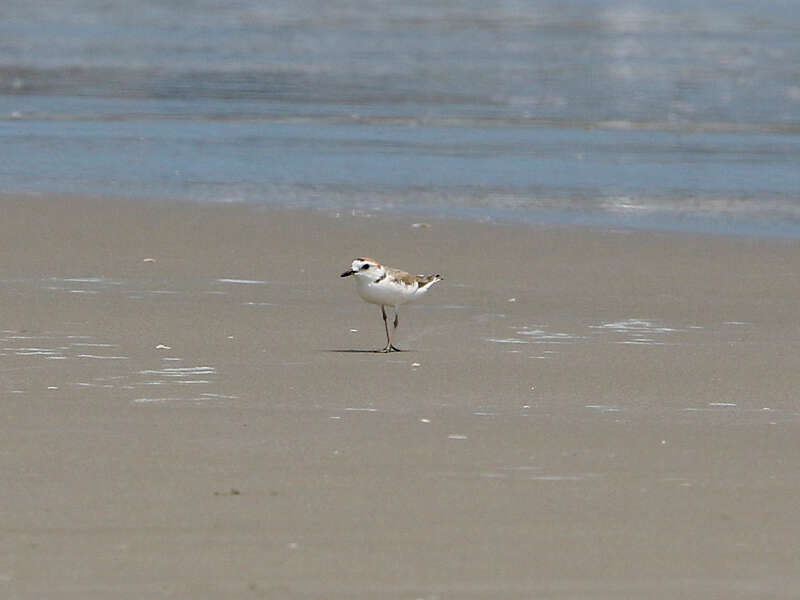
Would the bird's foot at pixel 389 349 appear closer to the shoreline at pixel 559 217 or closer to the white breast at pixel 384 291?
the white breast at pixel 384 291

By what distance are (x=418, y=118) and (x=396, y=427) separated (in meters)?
15.8

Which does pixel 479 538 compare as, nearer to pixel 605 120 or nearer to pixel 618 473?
pixel 618 473

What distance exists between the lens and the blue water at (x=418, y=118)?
15.2 m

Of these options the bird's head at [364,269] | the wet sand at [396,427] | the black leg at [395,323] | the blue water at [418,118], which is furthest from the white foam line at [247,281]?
the blue water at [418,118]

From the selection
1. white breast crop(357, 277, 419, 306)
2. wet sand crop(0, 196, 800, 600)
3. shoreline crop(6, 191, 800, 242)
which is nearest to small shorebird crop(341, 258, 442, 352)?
white breast crop(357, 277, 419, 306)

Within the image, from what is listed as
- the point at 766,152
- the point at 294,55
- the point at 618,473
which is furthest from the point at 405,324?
the point at 294,55

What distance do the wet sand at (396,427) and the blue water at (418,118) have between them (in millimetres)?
3378

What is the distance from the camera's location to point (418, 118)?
867 inches

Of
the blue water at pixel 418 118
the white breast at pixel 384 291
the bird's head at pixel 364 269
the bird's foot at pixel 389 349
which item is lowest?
the blue water at pixel 418 118

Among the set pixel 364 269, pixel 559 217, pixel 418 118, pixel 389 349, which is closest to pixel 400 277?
pixel 364 269

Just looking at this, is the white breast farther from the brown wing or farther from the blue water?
the blue water

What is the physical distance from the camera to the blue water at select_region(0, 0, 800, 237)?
600 inches

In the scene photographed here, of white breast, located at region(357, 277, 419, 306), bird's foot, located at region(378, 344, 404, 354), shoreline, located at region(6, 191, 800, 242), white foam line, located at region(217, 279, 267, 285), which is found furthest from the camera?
shoreline, located at region(6, 191, 800, 242)

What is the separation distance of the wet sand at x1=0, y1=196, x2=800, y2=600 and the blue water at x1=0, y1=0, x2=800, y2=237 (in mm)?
3378
